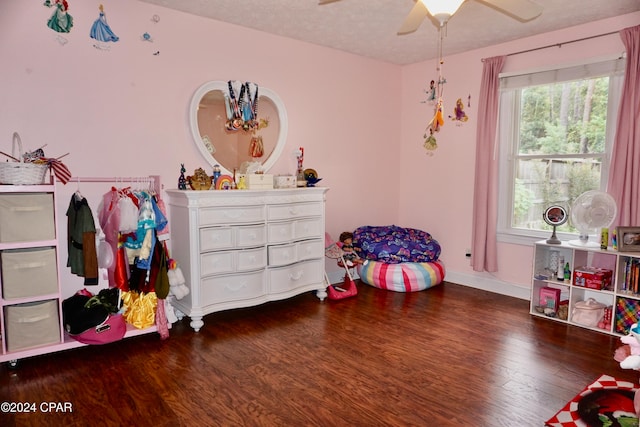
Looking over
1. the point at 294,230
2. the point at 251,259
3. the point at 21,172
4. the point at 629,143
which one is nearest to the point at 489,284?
the point at 629,143

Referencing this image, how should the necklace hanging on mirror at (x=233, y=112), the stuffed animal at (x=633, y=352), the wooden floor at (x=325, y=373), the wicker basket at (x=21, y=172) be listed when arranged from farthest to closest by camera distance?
the necklace hanging on mirror at (x=233, y=112) → the wicker basket at (x=21, y=172) → the wooden floor at (x=325, y=373) → the stuffed animal at (x=633, y=352)

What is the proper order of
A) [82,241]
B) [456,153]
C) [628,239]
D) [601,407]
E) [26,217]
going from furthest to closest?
[456,153], [628,239], [82,241], [26,217], [601,407]

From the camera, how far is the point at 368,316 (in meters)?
3.63

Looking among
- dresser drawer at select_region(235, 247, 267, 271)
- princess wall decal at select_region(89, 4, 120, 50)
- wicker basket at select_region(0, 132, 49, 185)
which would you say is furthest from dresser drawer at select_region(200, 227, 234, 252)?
princess wall decal at select_region(89, 4, 120, 50)

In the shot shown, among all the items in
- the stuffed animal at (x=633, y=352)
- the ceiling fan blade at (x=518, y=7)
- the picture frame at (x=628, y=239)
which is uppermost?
the ceiling fan blade at (x=518, y=7)

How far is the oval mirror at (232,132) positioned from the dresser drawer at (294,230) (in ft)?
2.08

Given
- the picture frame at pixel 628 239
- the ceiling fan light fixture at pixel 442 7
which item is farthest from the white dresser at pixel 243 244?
the picture frame at pixel 628 239

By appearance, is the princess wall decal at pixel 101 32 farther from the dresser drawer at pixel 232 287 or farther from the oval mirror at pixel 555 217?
the oval mirror at pixel 555 217

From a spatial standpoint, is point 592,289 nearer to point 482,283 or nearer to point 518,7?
point 482,283

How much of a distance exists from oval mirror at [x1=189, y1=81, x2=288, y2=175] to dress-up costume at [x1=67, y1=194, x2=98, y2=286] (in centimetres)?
110

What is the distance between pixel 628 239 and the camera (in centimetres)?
321

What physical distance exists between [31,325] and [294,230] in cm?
204

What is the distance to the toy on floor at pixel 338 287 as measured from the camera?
13.5 feet

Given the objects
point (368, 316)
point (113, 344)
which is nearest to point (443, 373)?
point (368, 316)
